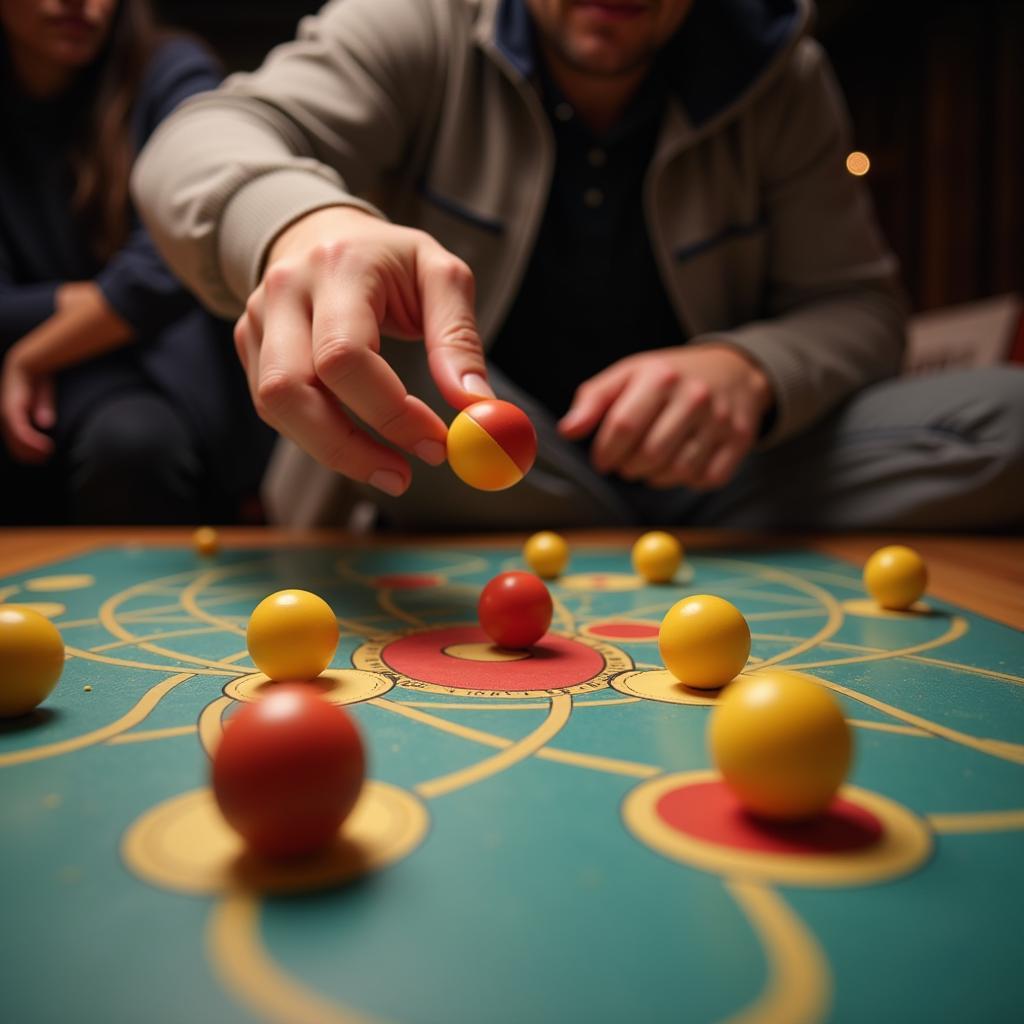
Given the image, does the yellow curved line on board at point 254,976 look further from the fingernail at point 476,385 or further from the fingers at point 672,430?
the fingers at point 672,430

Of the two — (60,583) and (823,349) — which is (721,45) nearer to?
(823,349)

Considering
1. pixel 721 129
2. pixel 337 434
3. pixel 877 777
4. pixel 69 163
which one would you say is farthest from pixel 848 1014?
pixel 69 163

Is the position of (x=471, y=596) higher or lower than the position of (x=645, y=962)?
lower

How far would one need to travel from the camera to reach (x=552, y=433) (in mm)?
1571

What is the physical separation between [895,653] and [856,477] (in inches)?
32.9

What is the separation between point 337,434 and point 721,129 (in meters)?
1.08

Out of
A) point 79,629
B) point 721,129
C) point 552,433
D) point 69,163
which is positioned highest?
point 721,129

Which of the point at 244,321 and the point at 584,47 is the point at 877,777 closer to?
the point at 244,321

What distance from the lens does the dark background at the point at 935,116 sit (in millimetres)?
4199

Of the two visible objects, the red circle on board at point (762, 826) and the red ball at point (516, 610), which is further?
the red ball at point (516, 610)

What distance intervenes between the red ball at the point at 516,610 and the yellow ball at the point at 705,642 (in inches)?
4.9

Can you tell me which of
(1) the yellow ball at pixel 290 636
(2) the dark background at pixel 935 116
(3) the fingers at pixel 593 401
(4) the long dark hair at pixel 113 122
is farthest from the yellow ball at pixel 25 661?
(2) the dark background at pixel 935 116

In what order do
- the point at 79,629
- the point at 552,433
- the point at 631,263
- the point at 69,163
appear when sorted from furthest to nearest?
the point at 69,163 → the point at 631,263 → the point at 552,433 → the point at 79,629

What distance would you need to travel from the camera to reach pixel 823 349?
1.56m
